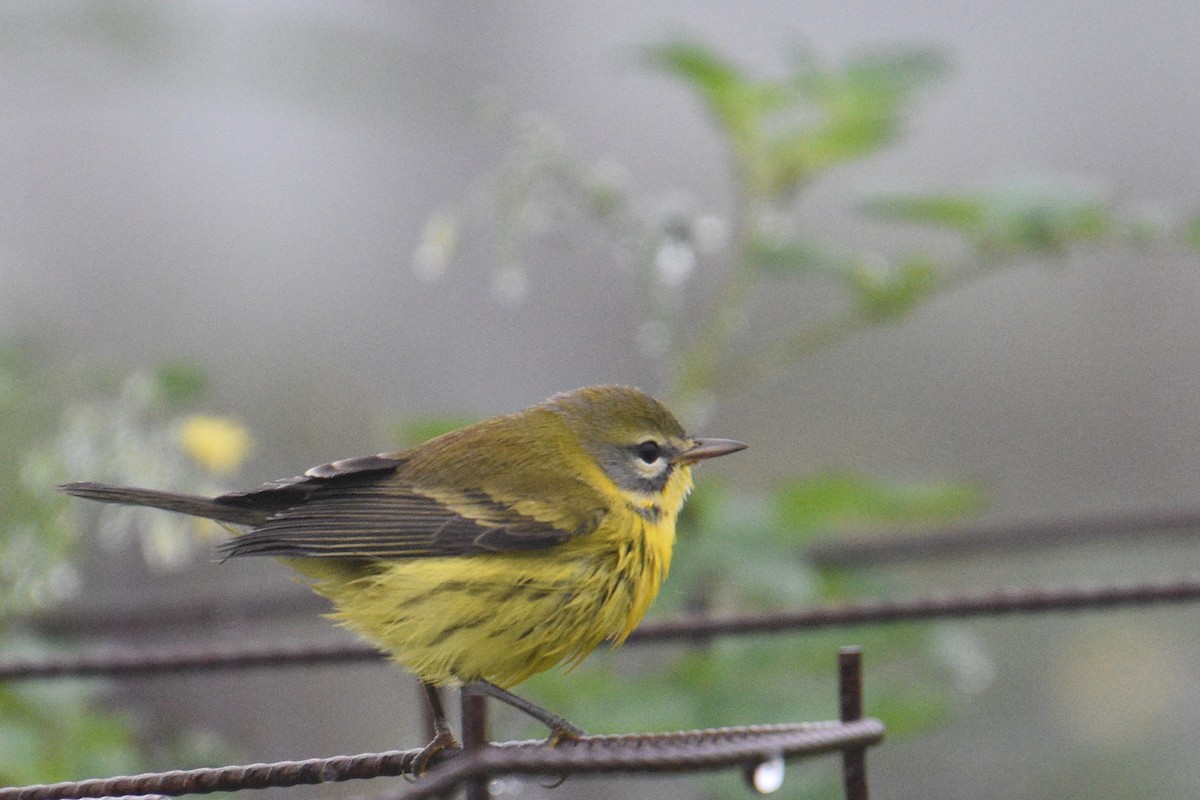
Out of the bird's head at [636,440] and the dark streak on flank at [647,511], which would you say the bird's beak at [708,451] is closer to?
the bird's head at [636,440]

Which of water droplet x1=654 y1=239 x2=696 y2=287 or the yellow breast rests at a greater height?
water droplet x1=654 y1=239 x2=696 y2=287

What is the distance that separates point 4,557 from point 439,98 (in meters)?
2.48

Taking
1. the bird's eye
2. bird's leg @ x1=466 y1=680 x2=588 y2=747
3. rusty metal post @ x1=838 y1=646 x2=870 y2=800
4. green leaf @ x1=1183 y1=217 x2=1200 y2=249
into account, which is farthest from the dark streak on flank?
green leaf @ x1=1183 y1=217 x2=1200 y2=249

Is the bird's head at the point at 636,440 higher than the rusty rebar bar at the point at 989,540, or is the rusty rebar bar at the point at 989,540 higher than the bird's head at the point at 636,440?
the bird's head at the point at 636,440

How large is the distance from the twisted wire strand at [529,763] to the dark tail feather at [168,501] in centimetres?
66

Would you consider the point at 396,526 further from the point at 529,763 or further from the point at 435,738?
the point at 529,763

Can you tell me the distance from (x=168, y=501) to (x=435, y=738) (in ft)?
1.64

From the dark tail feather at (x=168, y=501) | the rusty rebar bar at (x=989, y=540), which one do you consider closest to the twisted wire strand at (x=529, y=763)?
the dark tail feather at (x=168, y=501)

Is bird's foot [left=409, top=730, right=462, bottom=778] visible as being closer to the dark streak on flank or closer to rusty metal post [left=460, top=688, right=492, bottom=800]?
rusty metal post [left=460, top=688, right=492, bottom=800]

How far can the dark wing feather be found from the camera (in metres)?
1.87

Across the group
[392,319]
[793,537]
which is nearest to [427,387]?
[392,319]

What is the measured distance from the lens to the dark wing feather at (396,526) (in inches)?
73.6

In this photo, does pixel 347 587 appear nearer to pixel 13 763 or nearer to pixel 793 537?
pixel 13 763

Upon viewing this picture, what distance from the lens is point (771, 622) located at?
1896 millimetres
